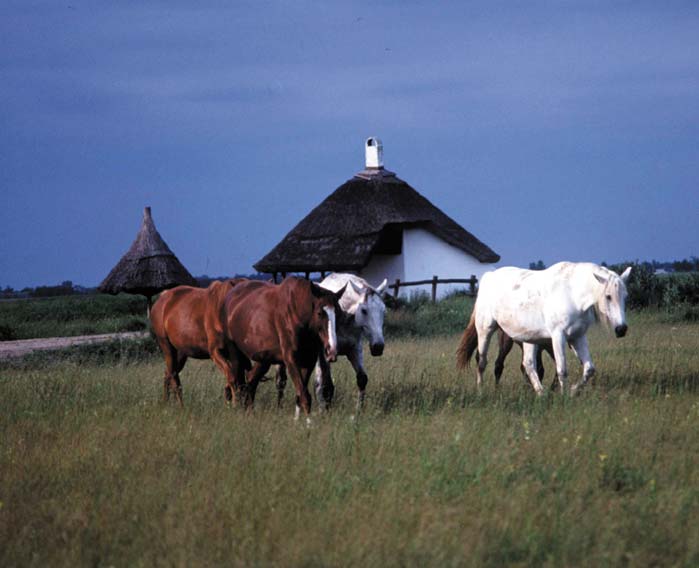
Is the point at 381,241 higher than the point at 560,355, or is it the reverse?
the point at 381,241

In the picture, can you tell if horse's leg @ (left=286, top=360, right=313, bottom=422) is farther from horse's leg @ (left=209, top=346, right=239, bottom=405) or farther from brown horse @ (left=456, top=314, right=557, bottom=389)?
brown horse @ (left=456, top=314, right=557, bottom=389)

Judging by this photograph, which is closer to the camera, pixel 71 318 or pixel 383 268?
pixel 383 268

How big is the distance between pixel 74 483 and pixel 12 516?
82 cm

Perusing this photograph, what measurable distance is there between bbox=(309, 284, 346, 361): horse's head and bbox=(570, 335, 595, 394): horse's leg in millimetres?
2697

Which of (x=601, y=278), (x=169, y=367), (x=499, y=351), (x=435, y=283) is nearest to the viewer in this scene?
(x=601, y=278)

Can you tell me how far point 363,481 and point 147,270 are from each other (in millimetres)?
24568

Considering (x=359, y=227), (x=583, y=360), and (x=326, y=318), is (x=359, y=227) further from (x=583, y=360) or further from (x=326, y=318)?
(x=326, y=318)

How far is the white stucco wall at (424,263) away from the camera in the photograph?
108ft

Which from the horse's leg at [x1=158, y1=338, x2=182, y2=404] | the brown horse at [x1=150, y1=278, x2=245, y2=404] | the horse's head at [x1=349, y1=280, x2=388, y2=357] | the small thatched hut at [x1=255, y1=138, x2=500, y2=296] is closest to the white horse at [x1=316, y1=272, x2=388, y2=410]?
the horse's head at [x1=349, y1=280, x2=388, y2=357]

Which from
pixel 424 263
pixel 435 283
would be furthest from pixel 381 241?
pixel 435 283

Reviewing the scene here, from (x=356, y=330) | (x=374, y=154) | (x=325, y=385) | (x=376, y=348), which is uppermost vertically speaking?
(x=374, y=154)

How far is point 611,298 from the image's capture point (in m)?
9.21

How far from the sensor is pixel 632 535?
16.9 ft

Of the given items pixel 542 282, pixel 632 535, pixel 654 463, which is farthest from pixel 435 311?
pixel 632 535
